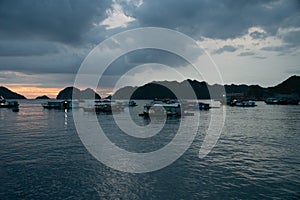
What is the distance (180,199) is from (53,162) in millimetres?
13083

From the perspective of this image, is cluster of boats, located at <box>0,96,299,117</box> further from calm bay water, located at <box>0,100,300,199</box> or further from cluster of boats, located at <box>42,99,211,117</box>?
calm bay water, located at <box>0,100,300,199</box>

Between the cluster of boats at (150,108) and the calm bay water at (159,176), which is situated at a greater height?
the cluster of boats at (150,108)

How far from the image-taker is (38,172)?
711 inches

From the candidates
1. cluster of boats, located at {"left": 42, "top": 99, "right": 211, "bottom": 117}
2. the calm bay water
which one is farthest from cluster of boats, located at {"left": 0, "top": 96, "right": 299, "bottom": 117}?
the calm bay water

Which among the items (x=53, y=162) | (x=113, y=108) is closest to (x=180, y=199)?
(x=53, y=162)

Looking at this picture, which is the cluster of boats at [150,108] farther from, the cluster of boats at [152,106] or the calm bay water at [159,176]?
the calm bay water at [159,176]

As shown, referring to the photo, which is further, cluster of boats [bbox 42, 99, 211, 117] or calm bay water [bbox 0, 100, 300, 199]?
cluster of boats [bbox 42, 99, 211, 117]

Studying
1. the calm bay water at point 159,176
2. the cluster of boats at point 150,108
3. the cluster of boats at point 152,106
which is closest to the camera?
the calm bay water at point 159,176

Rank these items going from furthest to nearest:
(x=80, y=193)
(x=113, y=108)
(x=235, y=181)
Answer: (x=113, y=108), (x=235, y=181), (x=80, y=193)

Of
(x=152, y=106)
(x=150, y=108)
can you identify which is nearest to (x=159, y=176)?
(x=152, y=106)

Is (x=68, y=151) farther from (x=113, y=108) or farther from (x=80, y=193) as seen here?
(x=113, y=108)

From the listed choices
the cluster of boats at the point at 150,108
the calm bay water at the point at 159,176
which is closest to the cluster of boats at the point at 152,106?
the cluster of boats at the point at 150,108

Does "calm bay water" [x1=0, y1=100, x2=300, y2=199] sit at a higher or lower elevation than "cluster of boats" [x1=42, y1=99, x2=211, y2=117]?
lower

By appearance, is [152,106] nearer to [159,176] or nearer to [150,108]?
[150,108]
